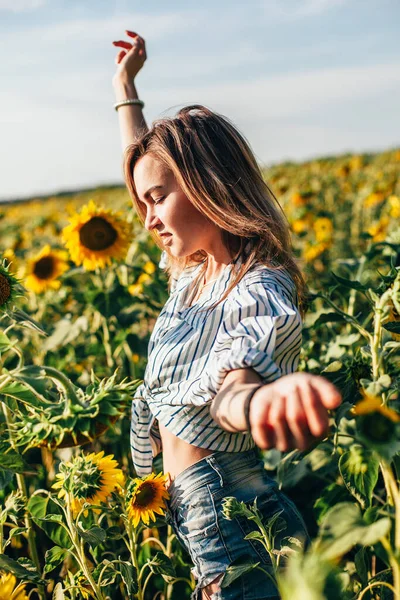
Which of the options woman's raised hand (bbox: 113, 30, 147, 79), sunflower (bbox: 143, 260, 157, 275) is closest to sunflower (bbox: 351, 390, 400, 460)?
woman's raised hand (bbox: 113, 30, 147, 79)

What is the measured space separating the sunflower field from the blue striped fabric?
0.43 feet

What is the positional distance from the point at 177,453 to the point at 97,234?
1.32 metres

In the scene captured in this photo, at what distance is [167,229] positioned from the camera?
1.49m

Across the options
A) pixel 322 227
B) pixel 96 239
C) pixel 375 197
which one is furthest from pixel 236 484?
pixel 375 197

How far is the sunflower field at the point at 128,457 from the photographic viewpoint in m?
0.94

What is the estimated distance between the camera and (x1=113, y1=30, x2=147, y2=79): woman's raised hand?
2.09m

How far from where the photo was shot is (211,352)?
1.33 metres

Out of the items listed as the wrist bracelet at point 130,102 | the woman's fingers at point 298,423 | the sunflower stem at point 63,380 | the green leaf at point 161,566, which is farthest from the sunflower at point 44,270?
the woman's fingers at point 298,423

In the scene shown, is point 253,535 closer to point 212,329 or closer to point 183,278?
point 212,329

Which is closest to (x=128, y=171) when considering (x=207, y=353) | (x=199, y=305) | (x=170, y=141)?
(x=170, y=141)

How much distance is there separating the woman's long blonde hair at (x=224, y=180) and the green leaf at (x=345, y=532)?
705mm

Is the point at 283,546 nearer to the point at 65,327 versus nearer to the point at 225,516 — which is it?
the point at 225,516

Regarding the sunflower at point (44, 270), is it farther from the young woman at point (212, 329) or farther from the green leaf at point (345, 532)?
the green leaf at point (345, 532)

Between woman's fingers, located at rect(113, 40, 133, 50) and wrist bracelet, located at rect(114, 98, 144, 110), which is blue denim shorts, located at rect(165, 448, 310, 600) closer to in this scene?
wrist bracelet, located at rect(114, 98, 144, 110)
